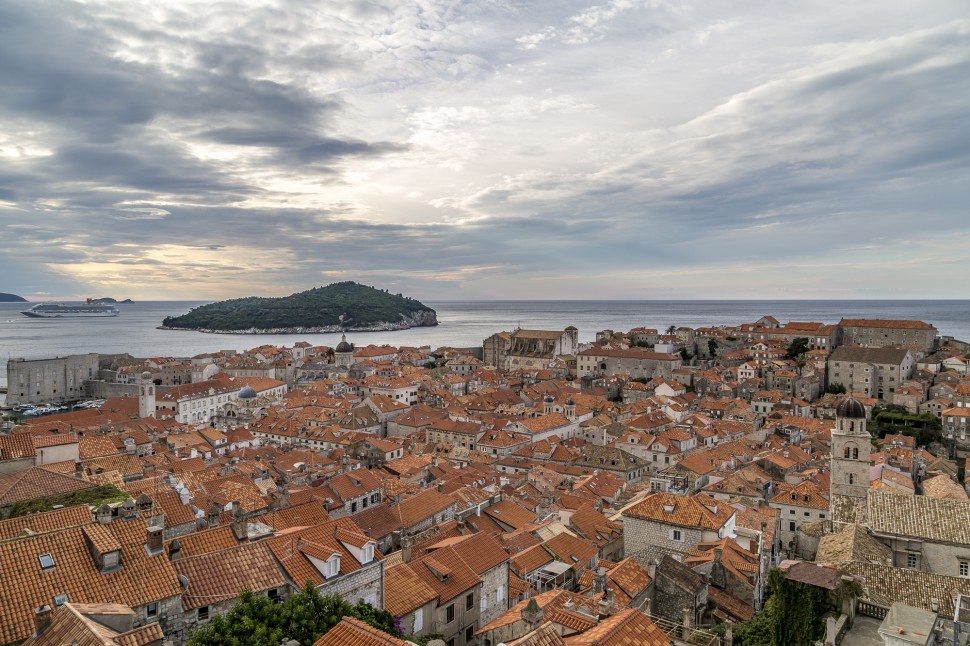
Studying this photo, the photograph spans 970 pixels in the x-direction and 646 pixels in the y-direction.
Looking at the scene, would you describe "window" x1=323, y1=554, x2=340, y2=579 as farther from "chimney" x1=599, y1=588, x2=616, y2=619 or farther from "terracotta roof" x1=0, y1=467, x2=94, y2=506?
"terracotta roof" x1=0, y1=467, x2=94, y2=506

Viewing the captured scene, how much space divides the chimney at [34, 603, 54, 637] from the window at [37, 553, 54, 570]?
1563mm

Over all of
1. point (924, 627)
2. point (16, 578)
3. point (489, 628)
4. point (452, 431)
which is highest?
point (16, 578)

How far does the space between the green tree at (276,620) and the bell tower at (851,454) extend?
26.4m

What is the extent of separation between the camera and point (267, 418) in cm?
6750

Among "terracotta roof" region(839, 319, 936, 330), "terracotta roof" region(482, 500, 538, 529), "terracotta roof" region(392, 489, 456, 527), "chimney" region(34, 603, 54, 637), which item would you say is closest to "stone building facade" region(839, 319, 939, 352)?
"terracotta roof" region(839, 319, 936, 330)

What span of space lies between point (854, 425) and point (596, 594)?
68.8ft

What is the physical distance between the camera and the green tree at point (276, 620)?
1080cm

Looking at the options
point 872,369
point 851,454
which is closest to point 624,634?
point 851,454

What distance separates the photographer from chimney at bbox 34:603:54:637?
1009cm

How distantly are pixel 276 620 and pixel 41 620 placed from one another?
381 cm

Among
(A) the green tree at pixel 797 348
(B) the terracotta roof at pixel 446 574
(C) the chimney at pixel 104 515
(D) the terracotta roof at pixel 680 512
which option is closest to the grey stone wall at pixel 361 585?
(B) the terracotta roof at pixel 446 574

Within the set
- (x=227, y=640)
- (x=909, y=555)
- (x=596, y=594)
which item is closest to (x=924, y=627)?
(x=596, y=594)

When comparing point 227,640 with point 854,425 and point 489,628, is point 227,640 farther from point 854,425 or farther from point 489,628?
→ point 854,425

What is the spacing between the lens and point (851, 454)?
3000 centimetres
